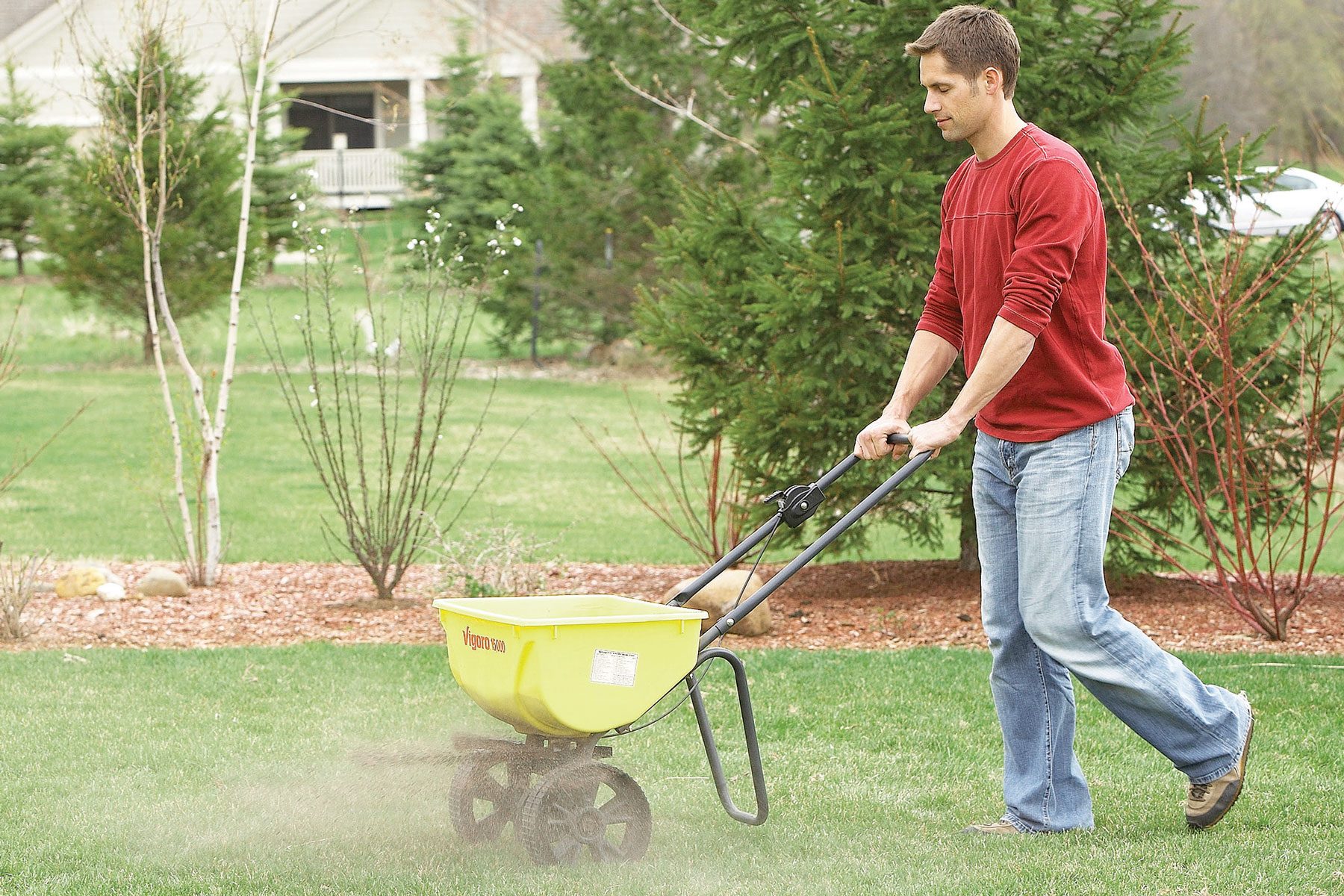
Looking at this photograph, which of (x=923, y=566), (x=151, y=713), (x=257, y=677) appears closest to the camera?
(x=151, y=713)

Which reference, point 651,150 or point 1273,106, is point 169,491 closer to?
point 651,150

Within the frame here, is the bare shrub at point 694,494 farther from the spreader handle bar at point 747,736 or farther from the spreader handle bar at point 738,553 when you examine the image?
the spreader handle bar at point 747,736

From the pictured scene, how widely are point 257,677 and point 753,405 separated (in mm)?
2564

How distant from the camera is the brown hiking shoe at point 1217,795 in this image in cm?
367

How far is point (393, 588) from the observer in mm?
7469

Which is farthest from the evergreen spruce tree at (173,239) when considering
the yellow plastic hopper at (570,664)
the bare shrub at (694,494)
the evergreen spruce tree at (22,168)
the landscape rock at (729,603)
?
the yellow plastic hopper at (570,664)

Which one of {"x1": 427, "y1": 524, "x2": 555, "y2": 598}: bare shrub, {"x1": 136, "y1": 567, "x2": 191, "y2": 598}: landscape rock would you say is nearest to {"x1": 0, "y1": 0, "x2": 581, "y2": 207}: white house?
{"x1": 136, "y1": 567, "x2": 191, "y2": 598}: landscape rock

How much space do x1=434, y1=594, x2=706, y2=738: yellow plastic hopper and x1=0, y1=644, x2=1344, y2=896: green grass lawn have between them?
1.18 feet

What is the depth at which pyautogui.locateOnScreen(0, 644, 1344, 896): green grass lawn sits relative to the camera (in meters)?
3.43

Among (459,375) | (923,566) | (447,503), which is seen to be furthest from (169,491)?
(459,375)

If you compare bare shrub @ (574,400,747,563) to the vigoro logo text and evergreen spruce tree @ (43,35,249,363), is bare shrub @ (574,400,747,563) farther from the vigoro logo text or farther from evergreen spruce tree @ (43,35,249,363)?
evergreen spruce tree @ (43,35,249,363)

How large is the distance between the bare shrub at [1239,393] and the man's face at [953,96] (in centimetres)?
291

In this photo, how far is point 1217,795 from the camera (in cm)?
368

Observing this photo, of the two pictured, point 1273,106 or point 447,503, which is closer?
point 447,503
